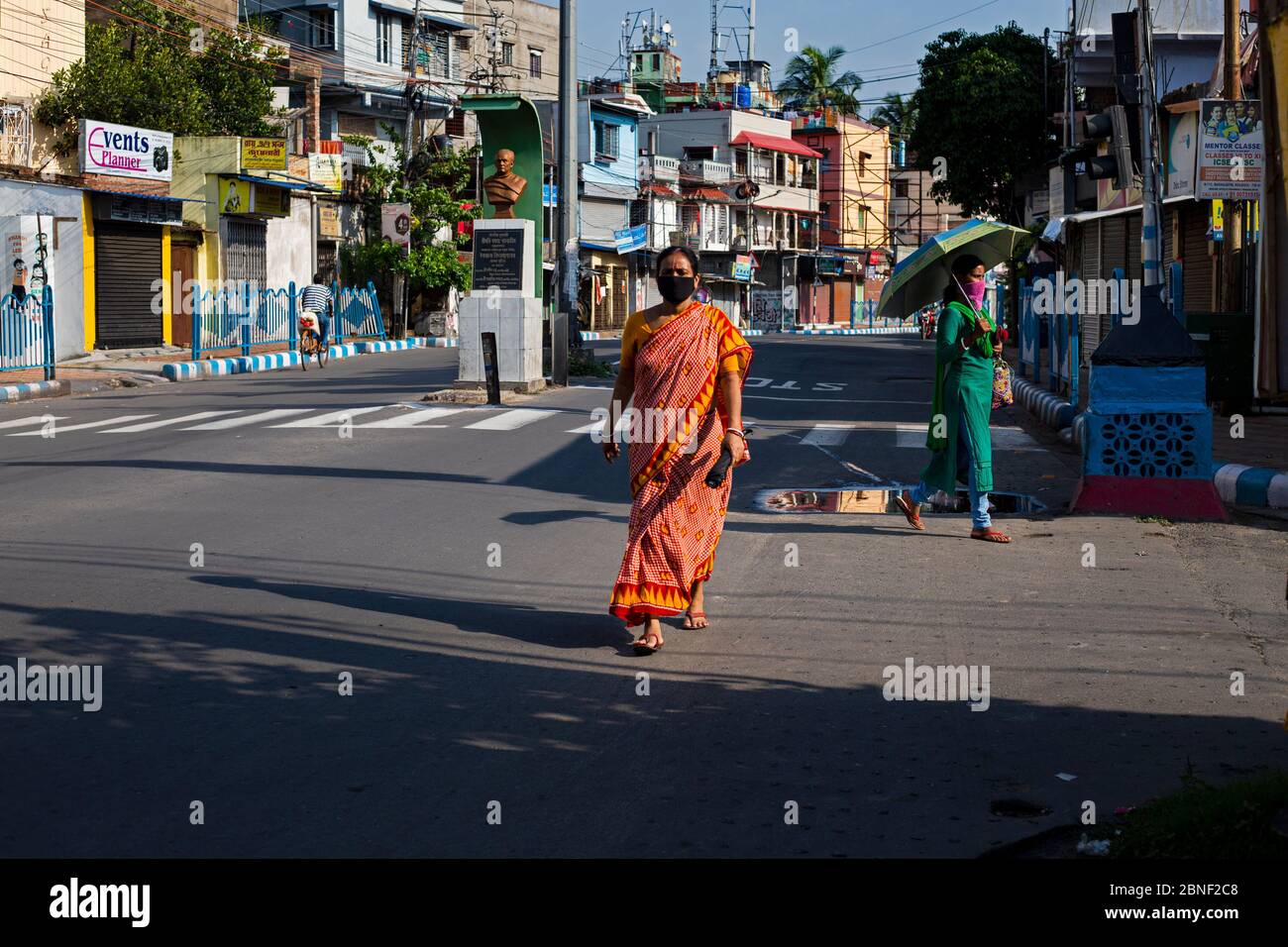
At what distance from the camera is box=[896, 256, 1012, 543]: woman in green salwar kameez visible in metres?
10.3

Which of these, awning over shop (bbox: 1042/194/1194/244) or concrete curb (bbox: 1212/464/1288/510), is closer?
concrete curb (bbox: 1212/464/1288/510)

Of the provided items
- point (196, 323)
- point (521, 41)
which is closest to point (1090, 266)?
point (196, 323)

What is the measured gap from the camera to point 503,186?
22016mm

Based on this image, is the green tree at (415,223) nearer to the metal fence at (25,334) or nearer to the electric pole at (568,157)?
the electric pole at (568,157)

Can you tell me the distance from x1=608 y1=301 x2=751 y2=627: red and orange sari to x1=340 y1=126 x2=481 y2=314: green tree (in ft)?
129

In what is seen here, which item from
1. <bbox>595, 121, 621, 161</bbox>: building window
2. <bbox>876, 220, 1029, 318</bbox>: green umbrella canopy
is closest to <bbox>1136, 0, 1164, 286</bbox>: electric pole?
<bbox>876, 220, 1029, 318</bbox>: green umbrella canopy

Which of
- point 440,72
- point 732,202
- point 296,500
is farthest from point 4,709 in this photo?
point 732,202

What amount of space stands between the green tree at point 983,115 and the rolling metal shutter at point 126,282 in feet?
98.0

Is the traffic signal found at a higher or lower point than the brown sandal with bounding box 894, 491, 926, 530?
higher

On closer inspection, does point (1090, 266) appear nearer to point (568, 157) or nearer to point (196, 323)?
point (568, 157)

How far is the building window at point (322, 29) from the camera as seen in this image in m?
54.8

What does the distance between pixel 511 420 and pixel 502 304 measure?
4.27 meters

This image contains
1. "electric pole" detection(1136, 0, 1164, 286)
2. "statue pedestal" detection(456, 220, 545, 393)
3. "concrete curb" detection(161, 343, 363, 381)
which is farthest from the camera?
"concrete curb" detection(161, 343, 363, 381)

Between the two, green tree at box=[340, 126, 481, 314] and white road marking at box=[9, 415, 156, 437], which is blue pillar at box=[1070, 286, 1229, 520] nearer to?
white road marking at box=[9, 415, 156, 437]
